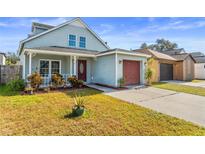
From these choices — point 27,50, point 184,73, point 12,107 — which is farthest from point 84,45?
point 184,73

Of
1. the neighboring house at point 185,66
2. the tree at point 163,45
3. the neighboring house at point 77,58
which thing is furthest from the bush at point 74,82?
the tree at point 163,45

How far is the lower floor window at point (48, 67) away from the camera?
13.0 meters

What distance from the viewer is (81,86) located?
12.3 meters

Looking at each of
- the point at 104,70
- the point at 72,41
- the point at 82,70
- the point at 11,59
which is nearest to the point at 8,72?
the point at 72,41

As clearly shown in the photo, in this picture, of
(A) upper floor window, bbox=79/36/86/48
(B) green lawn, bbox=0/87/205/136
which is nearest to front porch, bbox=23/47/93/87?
(A) upper floor window, bbox=79/36/86/48

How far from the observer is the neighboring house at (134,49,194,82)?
19609 mm

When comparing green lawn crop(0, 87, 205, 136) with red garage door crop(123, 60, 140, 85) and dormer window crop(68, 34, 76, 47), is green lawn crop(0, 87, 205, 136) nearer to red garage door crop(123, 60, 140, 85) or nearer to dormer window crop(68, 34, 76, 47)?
red garage door crop(123, 60, 140, 85)

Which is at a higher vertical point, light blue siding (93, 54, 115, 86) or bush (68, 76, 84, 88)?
light blue siding (93, 54, 115, 86)

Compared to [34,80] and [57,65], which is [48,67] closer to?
[57,65]

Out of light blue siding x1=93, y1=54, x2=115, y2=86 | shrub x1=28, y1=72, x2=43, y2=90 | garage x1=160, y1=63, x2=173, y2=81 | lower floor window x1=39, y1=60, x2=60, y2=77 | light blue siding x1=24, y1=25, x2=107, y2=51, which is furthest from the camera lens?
garage x1=160, y1=63, x2=173, y2=81

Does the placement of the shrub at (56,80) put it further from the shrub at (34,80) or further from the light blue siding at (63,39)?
the light blue siding at (63,39)

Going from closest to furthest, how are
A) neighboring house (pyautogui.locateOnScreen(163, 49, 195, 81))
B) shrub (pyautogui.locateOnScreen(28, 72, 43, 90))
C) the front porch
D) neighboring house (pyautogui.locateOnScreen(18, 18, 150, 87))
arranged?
shrub (pyautogui.locateOnScreen(28, 72, 43, 90))
the front porch
neighboring house (pyautogui.locateOnScreen(18, 18, 150, 87))
neighboring house (pyautogui.locateOnScreen(163, 49, 195, 81))
